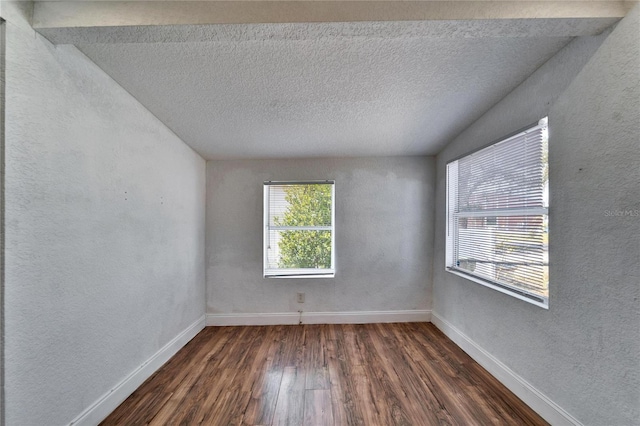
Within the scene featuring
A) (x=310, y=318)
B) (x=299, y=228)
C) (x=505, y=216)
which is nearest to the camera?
(x=505, y=216)

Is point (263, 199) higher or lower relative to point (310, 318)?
higher

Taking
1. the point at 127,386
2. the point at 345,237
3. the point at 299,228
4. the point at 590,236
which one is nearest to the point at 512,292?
the point at 590,236

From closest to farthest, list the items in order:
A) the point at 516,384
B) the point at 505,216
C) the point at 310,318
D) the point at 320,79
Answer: the point at 320,79 → the point at 516,384 → the point at 505,216 → the point at 310,318

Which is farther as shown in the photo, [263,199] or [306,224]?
[306,224]

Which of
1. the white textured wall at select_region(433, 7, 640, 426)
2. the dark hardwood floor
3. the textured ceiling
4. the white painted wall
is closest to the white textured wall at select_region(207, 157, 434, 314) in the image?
the dark hardwood floor

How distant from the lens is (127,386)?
1844 mm

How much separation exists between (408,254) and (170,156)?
2.77m

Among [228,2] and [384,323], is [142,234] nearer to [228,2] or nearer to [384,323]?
[228,2]

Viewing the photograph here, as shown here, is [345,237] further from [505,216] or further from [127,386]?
[127,386]

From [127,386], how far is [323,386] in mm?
1375

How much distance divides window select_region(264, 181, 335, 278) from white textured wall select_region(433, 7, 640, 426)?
6.51 ft

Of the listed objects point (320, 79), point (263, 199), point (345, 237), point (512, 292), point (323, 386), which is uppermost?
point (320, 79)

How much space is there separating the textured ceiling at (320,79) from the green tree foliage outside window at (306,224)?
81 cm

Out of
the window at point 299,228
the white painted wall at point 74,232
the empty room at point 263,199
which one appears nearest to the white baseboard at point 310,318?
the empty room at point 263,199
